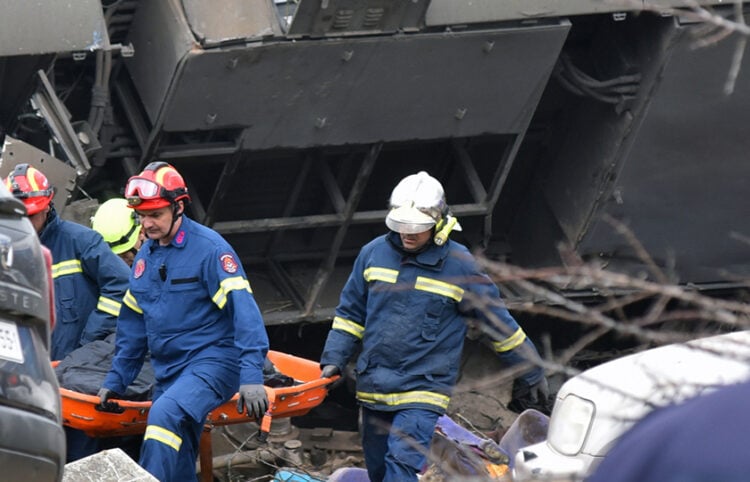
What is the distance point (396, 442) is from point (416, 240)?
2.77ft

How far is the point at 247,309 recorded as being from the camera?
5840 millimetres

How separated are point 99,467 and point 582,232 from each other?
444 centimetres

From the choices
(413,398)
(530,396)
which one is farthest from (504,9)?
(413,398)

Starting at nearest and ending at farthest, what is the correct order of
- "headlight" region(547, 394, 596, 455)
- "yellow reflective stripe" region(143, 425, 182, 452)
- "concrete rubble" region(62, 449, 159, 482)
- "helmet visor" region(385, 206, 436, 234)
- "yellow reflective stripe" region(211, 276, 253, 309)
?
1. "concrete rubble" region(62, 449, 159, 482)
2. "headlight" region(547, 394, 596, 455)
3. "yellow reflective stripe" region(143, 425, 182, 452)
4. "yellow reflective stripe" region(211, 276, 253, 309)
5. "helmet visor" region(385, 206, 436, 234)

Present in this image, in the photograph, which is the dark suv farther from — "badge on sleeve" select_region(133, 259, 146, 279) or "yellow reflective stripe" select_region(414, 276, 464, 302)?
"yellow reflective stripe" select_region(414, 276, 464, 302)

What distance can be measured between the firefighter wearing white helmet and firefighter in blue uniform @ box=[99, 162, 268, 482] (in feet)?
3.20

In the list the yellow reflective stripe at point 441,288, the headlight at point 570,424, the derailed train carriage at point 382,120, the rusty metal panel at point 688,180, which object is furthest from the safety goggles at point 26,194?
the rusty metal panel at point 688,180

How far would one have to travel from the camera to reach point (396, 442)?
244 inches

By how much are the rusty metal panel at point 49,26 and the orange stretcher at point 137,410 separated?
68.3 inches

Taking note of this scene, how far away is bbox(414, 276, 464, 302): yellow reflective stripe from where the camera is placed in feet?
20.7

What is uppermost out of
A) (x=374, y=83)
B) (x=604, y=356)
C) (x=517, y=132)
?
(x=374, y=83)

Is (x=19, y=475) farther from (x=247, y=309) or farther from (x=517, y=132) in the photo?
(x=517, y=132)

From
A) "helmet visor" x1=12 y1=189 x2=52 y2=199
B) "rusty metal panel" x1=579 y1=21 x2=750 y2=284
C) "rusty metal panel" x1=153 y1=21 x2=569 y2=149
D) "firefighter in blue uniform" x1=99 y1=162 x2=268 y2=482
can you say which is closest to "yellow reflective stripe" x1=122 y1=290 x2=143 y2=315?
"firefighter in blue uniform" x1=99 y1=162 x2=268 y2=482

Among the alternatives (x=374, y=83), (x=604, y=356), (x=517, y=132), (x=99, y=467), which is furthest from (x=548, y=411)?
(x=99, y=467)
